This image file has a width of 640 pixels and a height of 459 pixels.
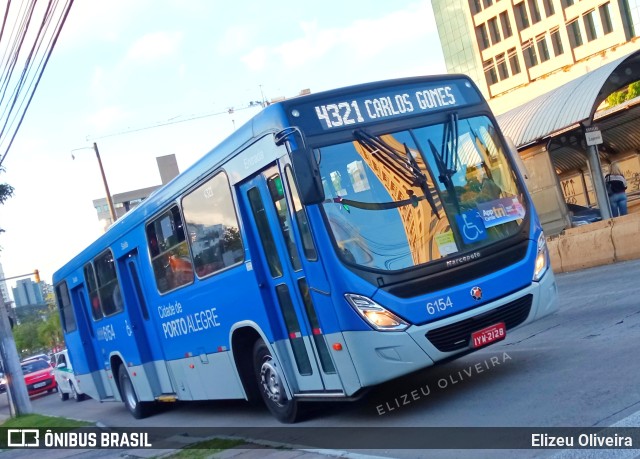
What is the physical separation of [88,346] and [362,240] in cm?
1179

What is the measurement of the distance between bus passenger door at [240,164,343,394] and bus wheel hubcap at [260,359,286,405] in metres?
0.49

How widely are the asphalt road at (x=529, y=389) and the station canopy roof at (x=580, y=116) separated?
8.95m

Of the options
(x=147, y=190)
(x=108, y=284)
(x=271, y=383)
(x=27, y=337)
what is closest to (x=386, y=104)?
(x=271, y=383)

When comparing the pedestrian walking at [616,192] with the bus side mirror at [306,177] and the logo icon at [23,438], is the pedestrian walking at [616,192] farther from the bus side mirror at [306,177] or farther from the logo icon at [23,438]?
the bus side mirror at [306,177]

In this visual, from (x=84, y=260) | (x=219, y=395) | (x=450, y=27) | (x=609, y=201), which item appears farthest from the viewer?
(x=450, y=27)

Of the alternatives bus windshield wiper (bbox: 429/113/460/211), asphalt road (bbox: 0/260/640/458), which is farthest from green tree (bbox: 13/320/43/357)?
bus windshield wiper (bbox: 429/113/460/211)

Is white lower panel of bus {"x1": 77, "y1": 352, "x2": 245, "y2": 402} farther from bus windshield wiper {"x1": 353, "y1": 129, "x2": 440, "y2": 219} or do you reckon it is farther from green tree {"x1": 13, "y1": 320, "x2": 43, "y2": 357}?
green tree {"x1": 13, "y1": 320, "x2": 43, "y2": 357}

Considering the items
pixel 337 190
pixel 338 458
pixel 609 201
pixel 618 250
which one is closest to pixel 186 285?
pixel 337 190

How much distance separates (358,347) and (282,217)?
1.66m

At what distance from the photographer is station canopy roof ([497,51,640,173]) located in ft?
70.8

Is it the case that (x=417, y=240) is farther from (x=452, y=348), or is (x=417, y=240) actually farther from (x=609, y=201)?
(x=609, y=201)

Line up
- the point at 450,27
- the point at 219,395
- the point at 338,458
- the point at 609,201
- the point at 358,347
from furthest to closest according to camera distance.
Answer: the point at 450,27 < the point at 609,201 < the point at 219,395 < the point at 358,347 < the point at 338,458

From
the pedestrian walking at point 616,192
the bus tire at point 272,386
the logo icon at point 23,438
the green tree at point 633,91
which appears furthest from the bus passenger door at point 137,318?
the green tree at point 633,91

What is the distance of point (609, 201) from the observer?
877 inches
